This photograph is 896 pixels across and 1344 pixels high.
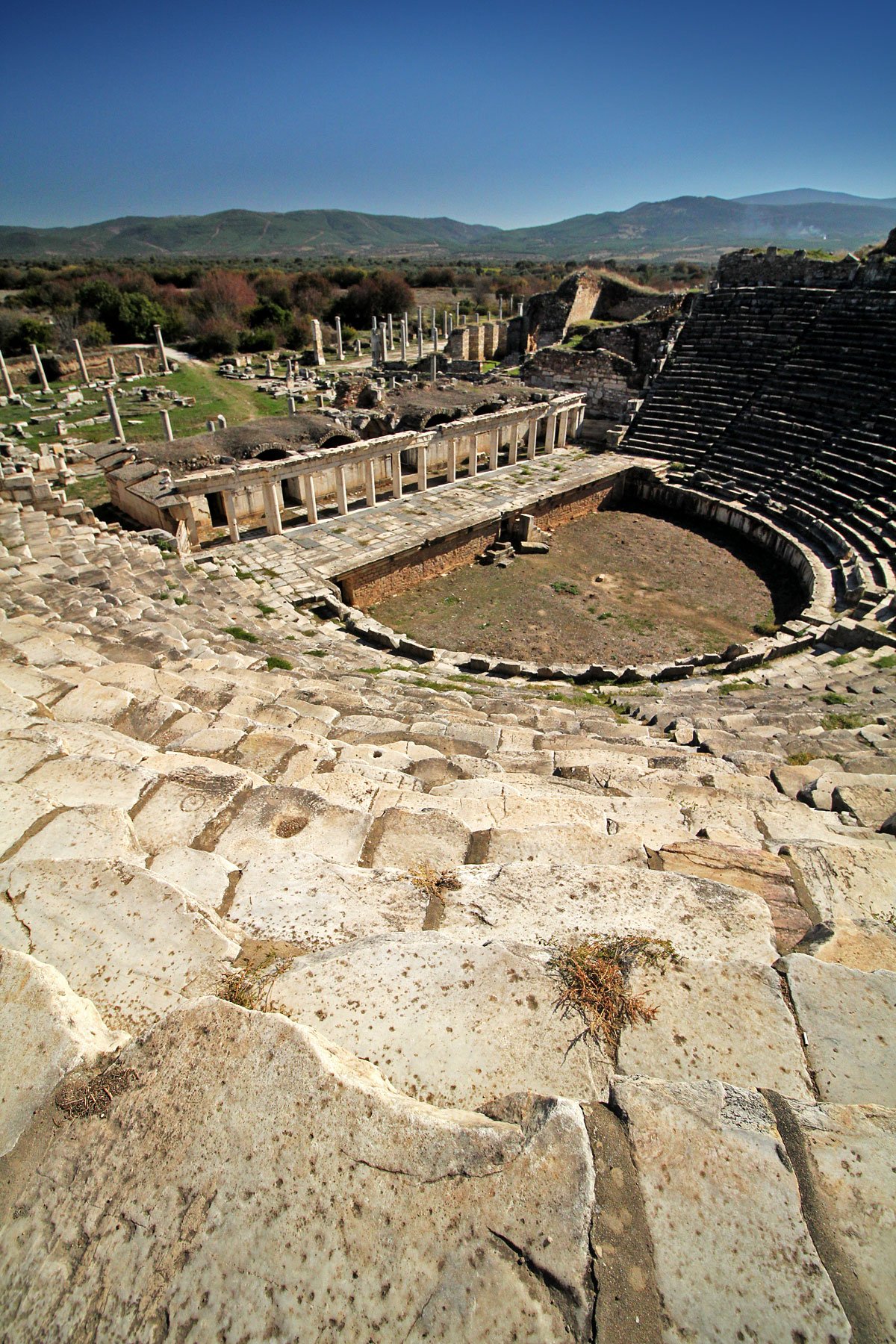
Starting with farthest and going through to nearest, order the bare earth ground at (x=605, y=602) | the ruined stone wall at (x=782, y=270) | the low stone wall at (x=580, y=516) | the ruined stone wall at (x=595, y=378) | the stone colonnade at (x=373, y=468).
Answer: the ruined stone wall at (x=595, y=378), the ruined stone wall at (x=782, y=270), the stone colonnade at (x=373, y=468), the bare earth ground at (x=605, y=602), the low stone wall at (x=580, y=516)

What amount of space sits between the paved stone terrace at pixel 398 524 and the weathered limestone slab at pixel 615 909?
37.8ft

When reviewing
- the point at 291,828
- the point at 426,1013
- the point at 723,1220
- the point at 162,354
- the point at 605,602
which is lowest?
the point at 605,602

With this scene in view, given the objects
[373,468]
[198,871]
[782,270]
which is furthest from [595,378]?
[198,871]

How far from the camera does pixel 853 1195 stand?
5.84 feet

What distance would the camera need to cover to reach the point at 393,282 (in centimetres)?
5841

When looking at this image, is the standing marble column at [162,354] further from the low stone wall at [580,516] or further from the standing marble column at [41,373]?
the low stone wall at [580,516]

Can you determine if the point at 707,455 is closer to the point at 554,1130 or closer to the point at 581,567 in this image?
the point at 581,567

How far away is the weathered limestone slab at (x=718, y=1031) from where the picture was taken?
2203mm

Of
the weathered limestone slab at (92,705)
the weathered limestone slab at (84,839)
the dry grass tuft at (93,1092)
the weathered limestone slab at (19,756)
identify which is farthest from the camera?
the weathered limestone slab at (92,705)

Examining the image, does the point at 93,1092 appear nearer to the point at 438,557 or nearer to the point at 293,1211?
the point at 293,1211

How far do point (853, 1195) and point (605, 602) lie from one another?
1493 centimetres

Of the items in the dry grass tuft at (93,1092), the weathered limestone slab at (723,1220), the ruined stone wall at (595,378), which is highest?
the dry grass tuft at (93,1092)

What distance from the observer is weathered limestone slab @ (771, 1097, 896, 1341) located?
1.59 m

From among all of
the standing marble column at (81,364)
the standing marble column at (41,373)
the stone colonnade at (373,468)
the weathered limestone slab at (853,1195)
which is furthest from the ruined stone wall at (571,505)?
the standing marble column at (81,364)
